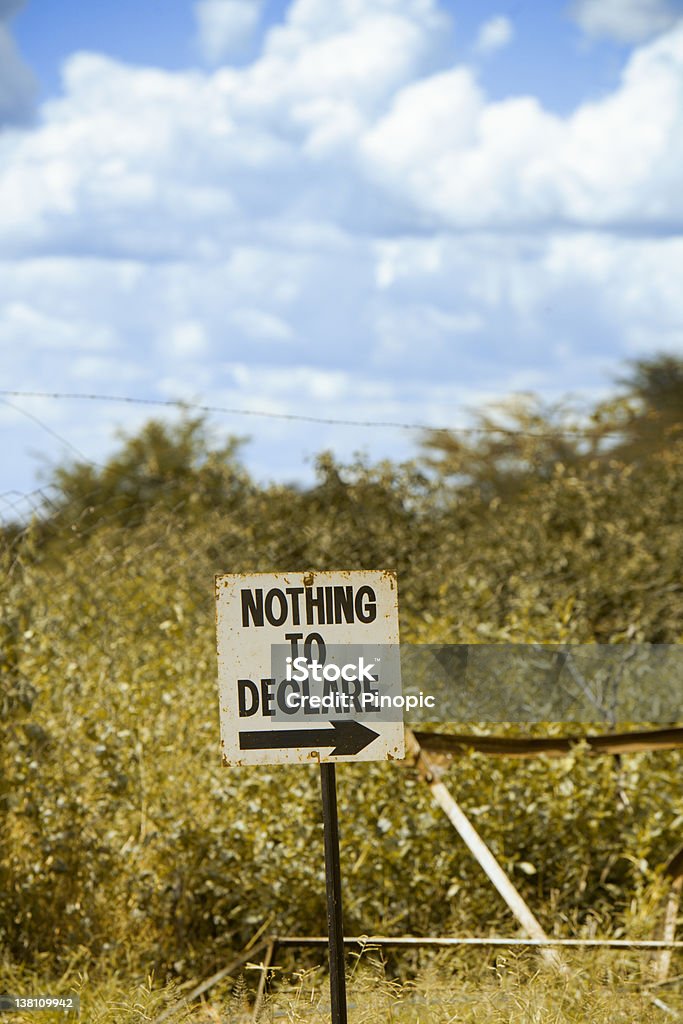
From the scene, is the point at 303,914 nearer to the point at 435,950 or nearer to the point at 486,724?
the point at 435,950

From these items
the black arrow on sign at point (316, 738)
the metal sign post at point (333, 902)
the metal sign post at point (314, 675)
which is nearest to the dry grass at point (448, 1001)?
the metal sign post at point (333, 902)

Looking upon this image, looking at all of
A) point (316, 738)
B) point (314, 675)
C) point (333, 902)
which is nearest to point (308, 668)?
point (314, 675)

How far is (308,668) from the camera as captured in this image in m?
2.91

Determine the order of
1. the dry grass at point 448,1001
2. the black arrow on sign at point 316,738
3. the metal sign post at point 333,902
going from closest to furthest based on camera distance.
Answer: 1. the metal sign post at point 333,902
2. the black arrow on sign at point 316,738
3. the dry grass at point 448,1001

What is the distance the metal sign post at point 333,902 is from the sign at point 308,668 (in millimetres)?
76

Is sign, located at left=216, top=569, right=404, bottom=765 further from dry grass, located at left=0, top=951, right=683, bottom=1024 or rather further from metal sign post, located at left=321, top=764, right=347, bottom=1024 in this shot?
dry grass, located at left=0, top=951, right=683, bottom=1024

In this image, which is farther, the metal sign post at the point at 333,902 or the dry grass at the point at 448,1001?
the dry grass at the point at 448,1001

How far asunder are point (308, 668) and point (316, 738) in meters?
0.16

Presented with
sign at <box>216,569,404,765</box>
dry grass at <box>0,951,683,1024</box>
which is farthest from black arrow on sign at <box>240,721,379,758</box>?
dry grass at <box>0,951,683,1024</box>

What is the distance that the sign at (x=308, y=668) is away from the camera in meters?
2.90

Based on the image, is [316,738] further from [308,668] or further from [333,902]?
[333,902]

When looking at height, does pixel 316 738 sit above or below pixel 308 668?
below

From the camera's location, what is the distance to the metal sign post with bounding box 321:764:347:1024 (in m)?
2.79

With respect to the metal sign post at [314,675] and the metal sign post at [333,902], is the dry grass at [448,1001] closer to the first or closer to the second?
the metal sign post at [333,902]
